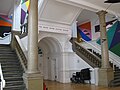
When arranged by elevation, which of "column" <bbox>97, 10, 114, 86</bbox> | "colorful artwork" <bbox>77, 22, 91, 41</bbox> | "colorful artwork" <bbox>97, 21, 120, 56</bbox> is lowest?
"column" <bbox>97, 10, 114, 86</bbox>

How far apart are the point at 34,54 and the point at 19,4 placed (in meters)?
6.10

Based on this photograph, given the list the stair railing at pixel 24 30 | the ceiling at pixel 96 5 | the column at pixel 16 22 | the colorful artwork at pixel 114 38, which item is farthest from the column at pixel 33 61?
the colorful artwork at pixel 114 38

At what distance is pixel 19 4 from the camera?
1146cm

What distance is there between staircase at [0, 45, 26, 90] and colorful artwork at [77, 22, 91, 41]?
7956 millimetres

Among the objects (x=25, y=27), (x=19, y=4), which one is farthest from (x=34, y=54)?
(x=19, y=4)

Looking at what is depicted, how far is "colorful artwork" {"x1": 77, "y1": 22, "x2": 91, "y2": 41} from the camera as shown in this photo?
15.3 meters

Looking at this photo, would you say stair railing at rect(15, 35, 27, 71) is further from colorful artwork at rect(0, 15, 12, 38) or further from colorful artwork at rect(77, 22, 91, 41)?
colorful artwork at rect(77, 22, 91, 41)

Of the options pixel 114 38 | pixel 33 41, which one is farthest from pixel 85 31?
pixel 33 41

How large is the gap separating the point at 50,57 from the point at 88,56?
3222 mm

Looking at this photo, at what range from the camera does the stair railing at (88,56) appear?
414 inches

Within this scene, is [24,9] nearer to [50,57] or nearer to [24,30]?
[24,30]

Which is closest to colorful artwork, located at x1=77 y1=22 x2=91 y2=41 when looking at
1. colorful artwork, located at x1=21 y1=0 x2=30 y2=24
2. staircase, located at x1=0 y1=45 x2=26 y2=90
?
colorful artwork, located at x1=21 y1=0 x2=30 y2=24

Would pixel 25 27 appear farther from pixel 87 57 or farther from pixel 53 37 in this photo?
pixel 87 57

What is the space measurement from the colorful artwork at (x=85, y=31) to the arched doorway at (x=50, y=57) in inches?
163
